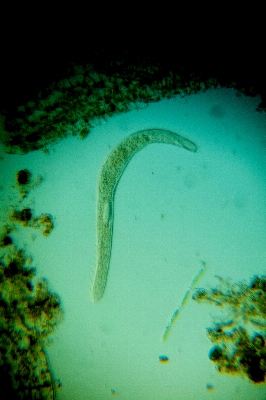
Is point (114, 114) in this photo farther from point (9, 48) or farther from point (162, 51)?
point (9, 48)

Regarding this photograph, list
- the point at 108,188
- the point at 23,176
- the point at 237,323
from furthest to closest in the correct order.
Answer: the point at 108,188 → the point at 237,323 → the point at 23,176

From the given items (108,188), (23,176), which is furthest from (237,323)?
(23,176)

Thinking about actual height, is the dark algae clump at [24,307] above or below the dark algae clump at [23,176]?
below

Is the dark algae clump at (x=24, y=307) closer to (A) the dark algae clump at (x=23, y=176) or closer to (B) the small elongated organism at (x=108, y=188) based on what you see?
(A) the dark algae clump at (x=23, y=176)

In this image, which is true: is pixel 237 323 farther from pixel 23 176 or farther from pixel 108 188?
pixel 23 176

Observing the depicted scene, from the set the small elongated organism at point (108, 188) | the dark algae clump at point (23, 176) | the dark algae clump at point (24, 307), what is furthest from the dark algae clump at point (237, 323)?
the dark algae clump at point (23, 176)

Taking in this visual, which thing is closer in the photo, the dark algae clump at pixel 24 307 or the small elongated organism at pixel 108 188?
the dark algae clump at pixel 24 307
